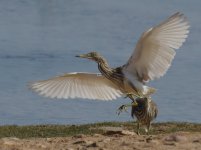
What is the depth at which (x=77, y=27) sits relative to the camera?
2266cm

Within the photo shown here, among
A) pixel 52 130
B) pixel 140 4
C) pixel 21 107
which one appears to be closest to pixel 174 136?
pixel 52 130

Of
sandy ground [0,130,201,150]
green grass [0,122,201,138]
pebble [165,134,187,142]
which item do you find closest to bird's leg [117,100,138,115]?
sandy ground [0,130,201,150]

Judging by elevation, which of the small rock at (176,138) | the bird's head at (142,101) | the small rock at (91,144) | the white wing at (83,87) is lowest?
the small rock at (91,144)

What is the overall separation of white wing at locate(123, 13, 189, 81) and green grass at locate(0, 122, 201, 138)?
131cm

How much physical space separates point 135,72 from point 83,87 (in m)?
1.00

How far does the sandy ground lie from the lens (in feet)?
30.3

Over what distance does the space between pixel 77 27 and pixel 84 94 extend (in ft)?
32.5

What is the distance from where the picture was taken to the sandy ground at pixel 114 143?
9227mm

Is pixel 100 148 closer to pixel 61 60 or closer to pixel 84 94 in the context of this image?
pixel 84 94

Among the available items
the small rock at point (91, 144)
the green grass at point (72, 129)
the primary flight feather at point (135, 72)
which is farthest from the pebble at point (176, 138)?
the green grass at point (72, 129)

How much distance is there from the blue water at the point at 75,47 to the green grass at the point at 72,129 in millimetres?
1070

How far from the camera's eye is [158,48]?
467 inches

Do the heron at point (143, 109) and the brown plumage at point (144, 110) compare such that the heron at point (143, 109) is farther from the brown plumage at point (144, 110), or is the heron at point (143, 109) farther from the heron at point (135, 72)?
the heron at point (135, 72)

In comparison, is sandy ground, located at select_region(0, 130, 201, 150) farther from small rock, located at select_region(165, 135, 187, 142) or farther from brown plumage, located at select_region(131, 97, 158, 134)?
brown plumage, located at select_region(131, 97, 158, 134)
